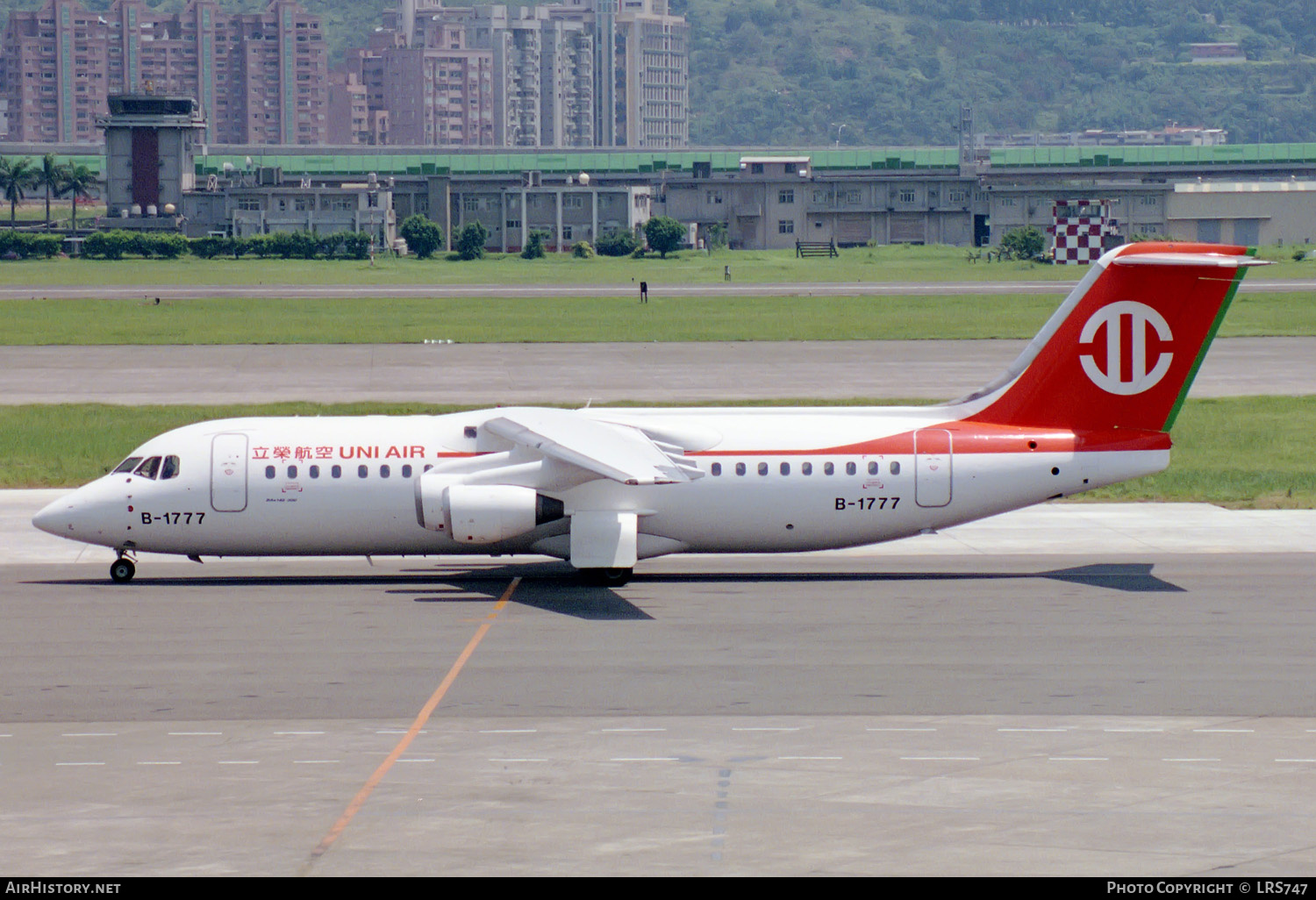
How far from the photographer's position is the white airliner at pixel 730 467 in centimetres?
3039

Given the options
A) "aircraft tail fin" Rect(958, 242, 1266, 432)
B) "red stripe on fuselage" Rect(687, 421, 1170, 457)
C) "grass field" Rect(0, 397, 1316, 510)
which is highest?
"aircraft tail fin" Rect(958, 242, 1266, 432)

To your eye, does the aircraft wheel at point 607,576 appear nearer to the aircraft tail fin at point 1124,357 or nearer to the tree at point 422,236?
the aircraft tail fin at point 1124,357

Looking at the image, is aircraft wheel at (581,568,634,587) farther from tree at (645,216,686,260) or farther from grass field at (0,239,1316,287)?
tree at (645,216,686,260)

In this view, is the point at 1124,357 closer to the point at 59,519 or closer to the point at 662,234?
the point at 59,519

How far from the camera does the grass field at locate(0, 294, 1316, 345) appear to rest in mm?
83125

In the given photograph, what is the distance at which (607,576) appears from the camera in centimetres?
3069

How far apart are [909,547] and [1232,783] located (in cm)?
1754

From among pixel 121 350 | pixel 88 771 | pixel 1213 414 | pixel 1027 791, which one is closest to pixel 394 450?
pixel 88 771

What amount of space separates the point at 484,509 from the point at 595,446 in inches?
91.9

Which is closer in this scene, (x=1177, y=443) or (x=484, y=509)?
(x=484, y=509)

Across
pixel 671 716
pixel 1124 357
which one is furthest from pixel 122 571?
pixel 1124 357

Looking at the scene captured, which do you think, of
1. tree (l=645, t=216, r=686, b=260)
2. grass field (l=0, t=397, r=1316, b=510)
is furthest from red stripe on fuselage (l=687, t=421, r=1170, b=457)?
tree (l=645, t=216, r=686, b=260)

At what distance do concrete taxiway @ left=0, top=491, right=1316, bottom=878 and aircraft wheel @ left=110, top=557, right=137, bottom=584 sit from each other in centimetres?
40

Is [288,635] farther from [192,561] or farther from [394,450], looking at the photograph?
[192,561]
